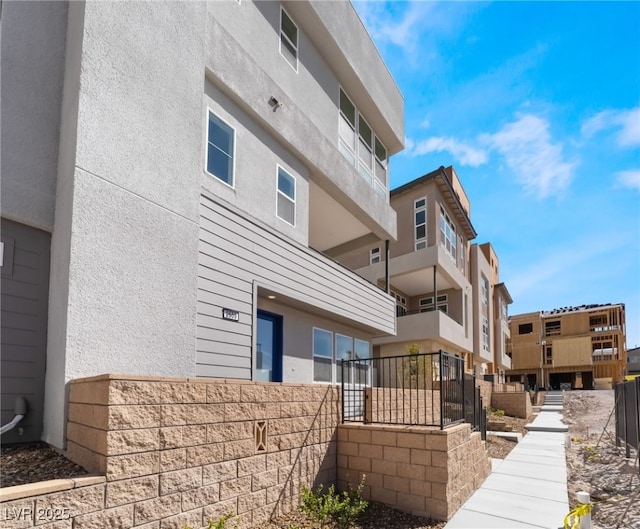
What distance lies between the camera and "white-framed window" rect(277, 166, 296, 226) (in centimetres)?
909

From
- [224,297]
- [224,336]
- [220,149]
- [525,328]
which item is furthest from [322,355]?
[525,328]

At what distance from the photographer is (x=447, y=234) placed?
23125mm

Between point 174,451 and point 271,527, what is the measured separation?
1.84m

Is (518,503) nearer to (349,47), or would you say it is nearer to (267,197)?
(267,197)

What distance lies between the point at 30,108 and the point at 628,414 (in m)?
13.7

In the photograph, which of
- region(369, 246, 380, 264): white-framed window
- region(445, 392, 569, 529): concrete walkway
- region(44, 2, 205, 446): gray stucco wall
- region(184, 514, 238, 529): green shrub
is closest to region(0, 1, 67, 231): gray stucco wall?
region(44, 2, 205, 446): gray stucco wall

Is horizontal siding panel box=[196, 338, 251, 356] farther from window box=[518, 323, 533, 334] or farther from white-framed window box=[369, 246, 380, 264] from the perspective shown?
window box=[518, 323, 533, 334]

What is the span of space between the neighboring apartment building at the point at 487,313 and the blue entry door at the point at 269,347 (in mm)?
18403

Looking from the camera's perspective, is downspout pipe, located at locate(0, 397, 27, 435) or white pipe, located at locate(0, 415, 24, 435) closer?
white pipe, located at locate(0, 415, 24, 435)

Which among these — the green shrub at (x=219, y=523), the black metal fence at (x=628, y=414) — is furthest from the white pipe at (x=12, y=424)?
the black metal fence at (x=628, y=414)

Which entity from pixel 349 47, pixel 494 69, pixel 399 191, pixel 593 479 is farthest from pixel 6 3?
pixel 399 191

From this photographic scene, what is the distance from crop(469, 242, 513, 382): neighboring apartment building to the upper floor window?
15248 mm

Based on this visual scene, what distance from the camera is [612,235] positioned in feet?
51.2

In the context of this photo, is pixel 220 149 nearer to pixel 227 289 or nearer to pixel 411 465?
pixel 227 289
